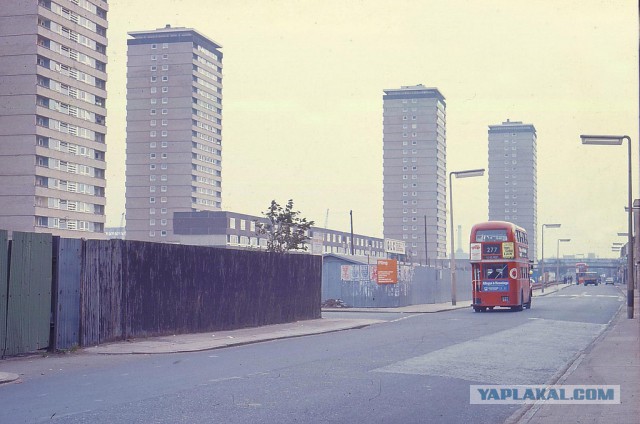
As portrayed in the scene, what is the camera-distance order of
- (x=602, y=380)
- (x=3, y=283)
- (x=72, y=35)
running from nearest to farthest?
(x=602, y=380), (x=3, y=283), (x=72, y=35)

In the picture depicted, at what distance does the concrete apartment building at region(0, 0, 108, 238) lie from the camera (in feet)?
368

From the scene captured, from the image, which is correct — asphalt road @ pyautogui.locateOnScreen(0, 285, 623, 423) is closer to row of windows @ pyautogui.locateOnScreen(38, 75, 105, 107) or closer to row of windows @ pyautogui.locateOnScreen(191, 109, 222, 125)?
row of windows @ pyautogui.locateOnScreen(38, 75, 105, 107)

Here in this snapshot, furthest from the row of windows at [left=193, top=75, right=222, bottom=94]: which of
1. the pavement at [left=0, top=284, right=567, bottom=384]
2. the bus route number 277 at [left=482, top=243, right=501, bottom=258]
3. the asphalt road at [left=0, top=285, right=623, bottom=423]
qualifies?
the asphalt road at [left=0, top=285, right=623, bottom=423]

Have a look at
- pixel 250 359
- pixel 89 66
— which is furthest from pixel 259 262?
pixel 89 66

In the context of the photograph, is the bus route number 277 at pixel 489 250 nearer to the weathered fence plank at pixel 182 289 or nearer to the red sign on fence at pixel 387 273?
the red sign on fence at pixel 387 273

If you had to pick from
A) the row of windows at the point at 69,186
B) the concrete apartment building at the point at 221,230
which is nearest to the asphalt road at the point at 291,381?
the row of windows at the point at 69,186

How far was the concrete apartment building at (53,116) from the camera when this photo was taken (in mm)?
112188

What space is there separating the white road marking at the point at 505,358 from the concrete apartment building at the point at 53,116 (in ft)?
313

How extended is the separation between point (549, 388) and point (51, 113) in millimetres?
112893

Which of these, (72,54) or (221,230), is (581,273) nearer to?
(221,230)

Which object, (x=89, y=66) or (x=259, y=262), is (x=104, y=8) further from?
(x=259, y=262)

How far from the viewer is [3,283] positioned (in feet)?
57.8

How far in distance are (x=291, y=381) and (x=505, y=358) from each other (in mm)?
6461

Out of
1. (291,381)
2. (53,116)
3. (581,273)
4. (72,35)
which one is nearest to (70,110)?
A: (53,116)
